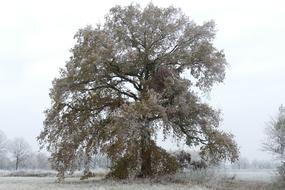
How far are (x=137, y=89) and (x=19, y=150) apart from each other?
90.7 metres

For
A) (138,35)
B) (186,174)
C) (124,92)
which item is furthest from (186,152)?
(138,35)

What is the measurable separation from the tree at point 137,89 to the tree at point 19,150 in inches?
3360

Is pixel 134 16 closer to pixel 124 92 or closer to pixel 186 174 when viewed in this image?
pixel 124 92

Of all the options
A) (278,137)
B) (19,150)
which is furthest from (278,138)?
(19,150)

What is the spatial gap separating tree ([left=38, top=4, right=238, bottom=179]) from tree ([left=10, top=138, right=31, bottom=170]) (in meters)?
85.3

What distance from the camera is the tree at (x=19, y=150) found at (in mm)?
111438

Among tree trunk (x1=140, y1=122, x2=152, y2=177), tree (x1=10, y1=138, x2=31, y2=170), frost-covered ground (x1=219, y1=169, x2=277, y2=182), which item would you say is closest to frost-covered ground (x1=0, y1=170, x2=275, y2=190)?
frost-covered ground (x1=219, y1=169, x2=277, y2=182)

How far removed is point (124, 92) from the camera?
29.7 m

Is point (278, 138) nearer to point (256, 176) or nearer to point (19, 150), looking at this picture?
point (256, 176)

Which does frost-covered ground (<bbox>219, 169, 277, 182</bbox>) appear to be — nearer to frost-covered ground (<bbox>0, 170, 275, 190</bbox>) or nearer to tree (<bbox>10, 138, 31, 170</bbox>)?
frost-covered ground (<bbox>0, 170, 275, 190</bbox>)

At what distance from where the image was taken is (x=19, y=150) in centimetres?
11338

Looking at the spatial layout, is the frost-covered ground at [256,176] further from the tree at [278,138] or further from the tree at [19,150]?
the tree at [19,150]

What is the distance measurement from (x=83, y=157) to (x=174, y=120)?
20.7 feet

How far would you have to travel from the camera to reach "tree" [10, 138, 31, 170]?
111 meters
